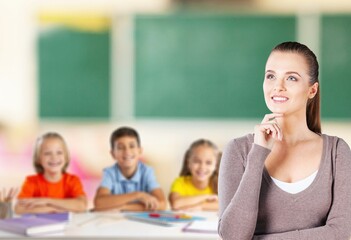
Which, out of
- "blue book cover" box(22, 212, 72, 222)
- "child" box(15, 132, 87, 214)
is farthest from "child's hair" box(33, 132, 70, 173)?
"blue book cover" box(22, 212, 72, 222)

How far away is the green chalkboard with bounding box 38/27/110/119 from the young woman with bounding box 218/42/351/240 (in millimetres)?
5031

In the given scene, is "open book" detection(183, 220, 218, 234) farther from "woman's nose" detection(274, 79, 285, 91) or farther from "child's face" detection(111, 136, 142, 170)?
"woman's nose" detection(274, 79, 285, 91)

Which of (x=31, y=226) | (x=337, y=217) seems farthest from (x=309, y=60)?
(x=31, y=226)

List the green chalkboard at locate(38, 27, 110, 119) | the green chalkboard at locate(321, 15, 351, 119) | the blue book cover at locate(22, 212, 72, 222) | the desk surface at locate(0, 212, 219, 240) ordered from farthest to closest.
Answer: the green chalkboard at locate(38, 27, 110, 119) < the green chalkboard at locate(321, 15, 351, 119) < the blue book cover at locate(22, 212, 72, 222) < the desk surface at locate(0, 212, 219, 240)

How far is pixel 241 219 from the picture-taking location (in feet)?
4.91

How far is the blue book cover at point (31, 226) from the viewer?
8.16 ft

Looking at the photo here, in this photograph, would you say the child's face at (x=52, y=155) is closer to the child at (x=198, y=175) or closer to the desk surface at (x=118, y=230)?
the desk surface at (x=118, y=230)

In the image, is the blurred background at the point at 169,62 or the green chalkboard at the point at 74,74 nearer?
the blurred background at the point at 169,62

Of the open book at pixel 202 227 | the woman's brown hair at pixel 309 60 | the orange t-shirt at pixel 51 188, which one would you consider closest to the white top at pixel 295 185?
the woman's brown hair at pixel 309 60

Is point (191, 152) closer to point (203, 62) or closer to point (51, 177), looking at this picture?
point (51, 177)

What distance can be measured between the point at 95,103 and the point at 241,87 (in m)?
1.59

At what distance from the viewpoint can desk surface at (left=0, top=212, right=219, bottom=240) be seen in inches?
96.7

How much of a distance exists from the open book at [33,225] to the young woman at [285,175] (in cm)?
Result: 119

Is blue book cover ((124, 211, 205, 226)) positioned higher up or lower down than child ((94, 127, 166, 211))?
lower down
